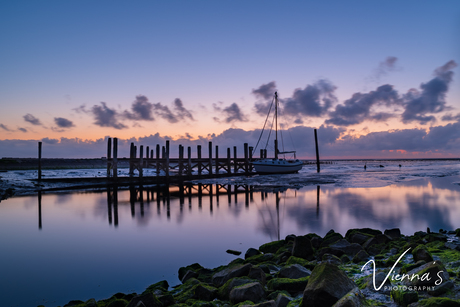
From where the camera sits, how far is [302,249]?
6.70 metres

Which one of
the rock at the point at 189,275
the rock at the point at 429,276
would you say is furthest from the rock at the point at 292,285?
the rock at the point at 189,275

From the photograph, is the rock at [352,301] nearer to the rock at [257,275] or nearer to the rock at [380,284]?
the rock at [380,284]

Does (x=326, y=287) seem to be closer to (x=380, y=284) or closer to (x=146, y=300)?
(x=380, y=284)

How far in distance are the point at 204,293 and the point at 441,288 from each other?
11.1 feet

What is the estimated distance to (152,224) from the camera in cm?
1163

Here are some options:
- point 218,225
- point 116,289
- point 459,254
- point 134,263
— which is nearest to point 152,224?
point 218,225

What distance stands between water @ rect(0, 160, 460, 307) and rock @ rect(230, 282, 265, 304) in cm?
→ 229

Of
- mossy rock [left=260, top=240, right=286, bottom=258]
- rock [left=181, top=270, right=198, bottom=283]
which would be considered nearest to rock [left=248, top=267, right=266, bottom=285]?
rock [left=181, top=270, right=198, bottom=283]

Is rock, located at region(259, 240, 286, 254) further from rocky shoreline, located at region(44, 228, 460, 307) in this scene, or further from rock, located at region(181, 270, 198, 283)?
rock, located at region(181, 270, 198, 283)

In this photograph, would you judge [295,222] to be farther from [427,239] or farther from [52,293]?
[52,293]

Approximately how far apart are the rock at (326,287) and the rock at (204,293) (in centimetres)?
170

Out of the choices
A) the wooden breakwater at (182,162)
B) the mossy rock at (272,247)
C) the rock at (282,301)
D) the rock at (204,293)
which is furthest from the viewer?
the wooden breakwater at (182,162)

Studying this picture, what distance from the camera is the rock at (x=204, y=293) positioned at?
15.3 feet

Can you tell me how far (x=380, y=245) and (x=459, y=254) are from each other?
6.26 ft
